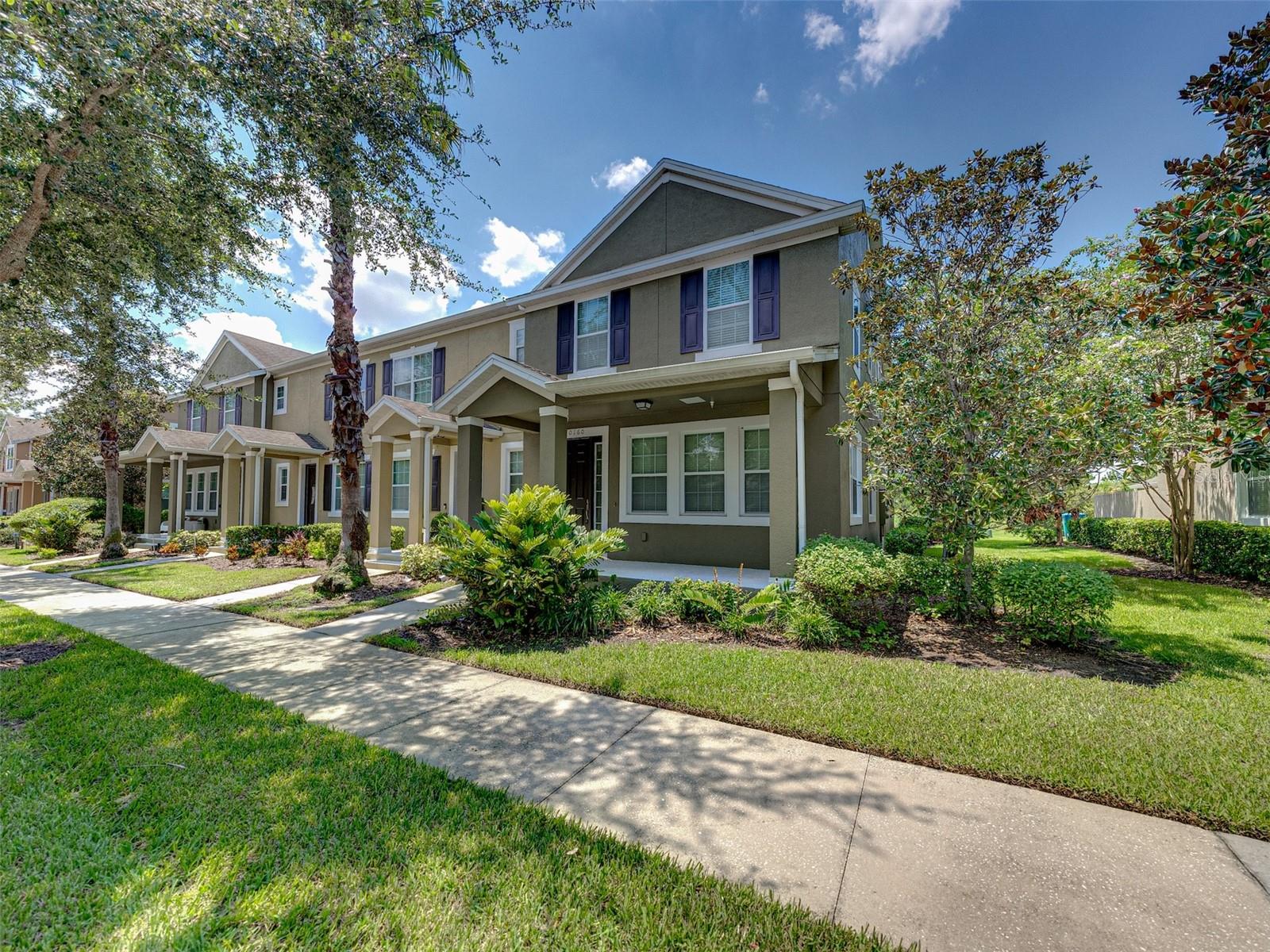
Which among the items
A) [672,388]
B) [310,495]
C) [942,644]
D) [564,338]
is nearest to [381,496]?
[564,338]

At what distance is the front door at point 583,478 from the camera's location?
12234 mm

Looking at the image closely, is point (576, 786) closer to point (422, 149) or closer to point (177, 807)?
point (177, 807)

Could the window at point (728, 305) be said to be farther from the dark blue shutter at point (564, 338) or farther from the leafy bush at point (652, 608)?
the leafy bush at point (652, 608)

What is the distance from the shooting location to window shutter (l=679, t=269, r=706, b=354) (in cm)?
1066

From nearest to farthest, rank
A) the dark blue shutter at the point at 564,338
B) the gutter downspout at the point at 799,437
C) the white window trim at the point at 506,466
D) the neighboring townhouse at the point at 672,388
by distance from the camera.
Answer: the gutter downspout at the point at 799,437
the neighboring townhouse at the point at 672,388
the dark blue shutter at the point at 564,338
the white window trim at the point at 506,466

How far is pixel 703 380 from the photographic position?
8.48 meters

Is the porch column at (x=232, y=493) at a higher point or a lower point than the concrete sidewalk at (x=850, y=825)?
higher

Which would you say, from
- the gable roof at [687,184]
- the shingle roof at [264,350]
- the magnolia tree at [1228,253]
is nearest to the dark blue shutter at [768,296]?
the gable roof at [687,184]

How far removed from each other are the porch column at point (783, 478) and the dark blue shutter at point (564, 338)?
228 inches

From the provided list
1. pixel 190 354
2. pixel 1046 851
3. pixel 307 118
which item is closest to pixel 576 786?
pixel 1046 851

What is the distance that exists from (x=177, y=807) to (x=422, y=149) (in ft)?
23.3

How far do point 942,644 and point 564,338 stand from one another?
9767 mm

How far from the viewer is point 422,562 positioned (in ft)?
34.0

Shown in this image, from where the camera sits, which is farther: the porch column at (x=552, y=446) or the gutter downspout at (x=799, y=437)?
the porch column at (x=552, y=446)
